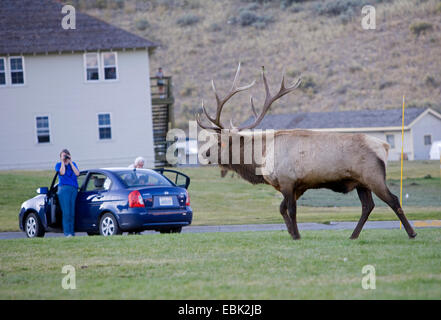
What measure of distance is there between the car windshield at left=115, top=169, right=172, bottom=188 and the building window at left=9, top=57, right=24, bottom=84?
2567cm

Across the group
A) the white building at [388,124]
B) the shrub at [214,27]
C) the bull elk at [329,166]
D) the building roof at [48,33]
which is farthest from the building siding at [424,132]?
the bull elk at [329,166]

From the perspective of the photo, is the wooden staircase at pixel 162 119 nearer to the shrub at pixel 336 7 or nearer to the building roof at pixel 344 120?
the building roof at pixel 344 120

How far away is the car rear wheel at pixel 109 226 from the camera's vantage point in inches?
595

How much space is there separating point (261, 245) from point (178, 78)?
66612 millimetres

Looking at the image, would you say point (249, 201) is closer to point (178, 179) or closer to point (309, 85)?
point (178, 179)

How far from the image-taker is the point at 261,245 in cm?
1160

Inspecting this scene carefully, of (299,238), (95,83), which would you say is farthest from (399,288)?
(95,83)

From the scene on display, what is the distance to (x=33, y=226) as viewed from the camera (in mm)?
16672

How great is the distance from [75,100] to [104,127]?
6.83ft

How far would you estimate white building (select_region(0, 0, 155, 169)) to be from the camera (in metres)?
39.5

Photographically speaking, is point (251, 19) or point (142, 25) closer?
point (251, 19)

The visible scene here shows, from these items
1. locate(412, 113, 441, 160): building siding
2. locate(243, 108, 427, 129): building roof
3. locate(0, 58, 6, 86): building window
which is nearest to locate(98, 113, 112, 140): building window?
locate(0, 58, 6, 86): building window

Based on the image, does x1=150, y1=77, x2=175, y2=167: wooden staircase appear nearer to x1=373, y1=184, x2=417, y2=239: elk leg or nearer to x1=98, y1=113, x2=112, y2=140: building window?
x1=98, y1=113, x2=112, y2=140: building window

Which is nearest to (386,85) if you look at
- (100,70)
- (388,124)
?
(388,124)
